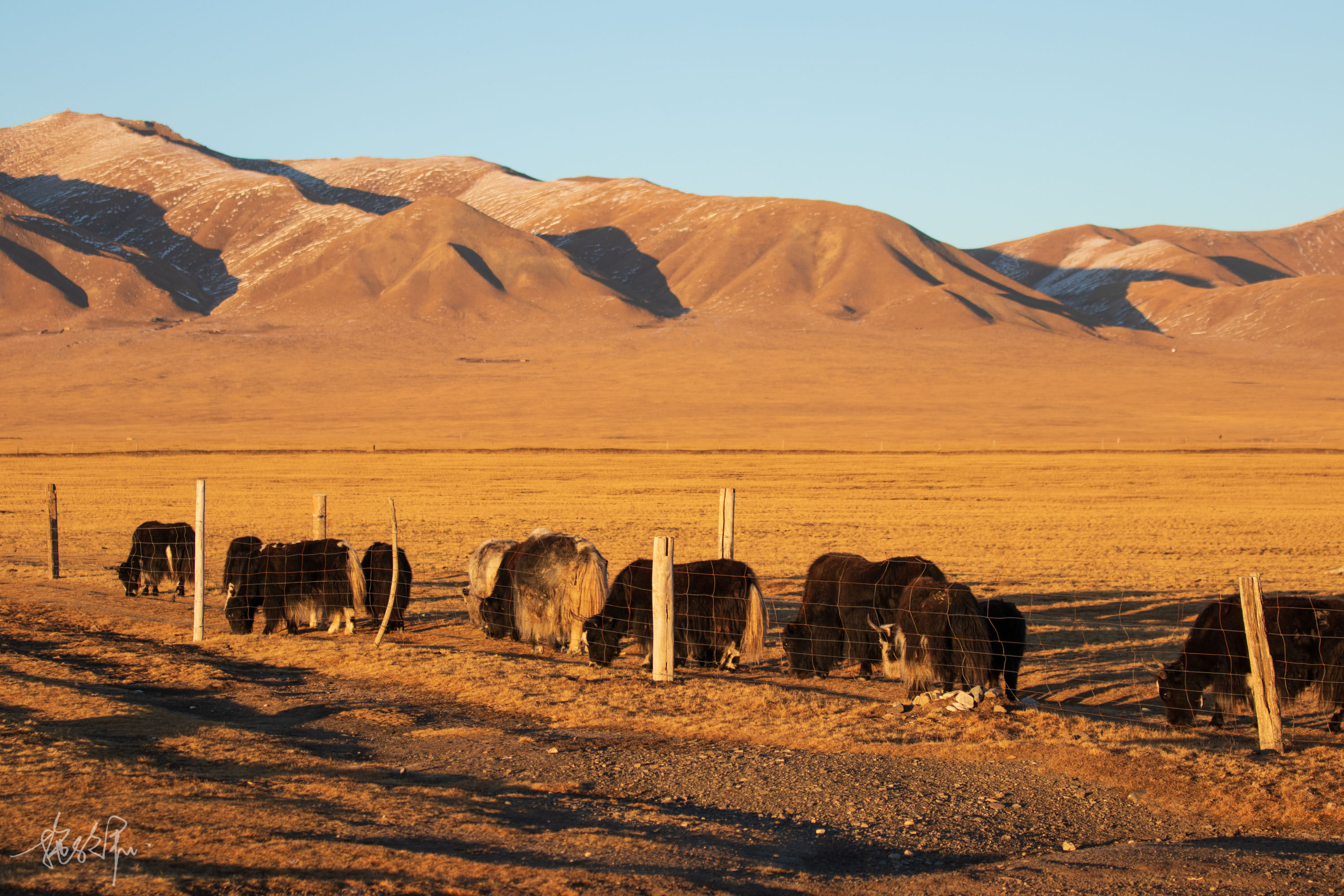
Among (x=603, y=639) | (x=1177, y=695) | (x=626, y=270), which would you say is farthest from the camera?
(x=626, y=270)

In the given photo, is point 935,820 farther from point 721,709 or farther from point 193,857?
point 193,857

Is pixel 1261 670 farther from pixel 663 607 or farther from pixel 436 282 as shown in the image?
pixel 436 282

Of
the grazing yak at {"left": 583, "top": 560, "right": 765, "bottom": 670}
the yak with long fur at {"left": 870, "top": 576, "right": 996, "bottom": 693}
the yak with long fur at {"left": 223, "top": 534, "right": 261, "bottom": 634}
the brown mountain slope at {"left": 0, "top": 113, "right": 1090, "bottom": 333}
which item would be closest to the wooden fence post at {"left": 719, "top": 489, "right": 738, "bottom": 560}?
the grazing yak at {"left": 583, "top": 560, "right": 765, "bottom": 670}

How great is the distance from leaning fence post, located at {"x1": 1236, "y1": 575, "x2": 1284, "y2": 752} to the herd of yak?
31.2 inches

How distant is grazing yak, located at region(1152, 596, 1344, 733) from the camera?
27.4ft

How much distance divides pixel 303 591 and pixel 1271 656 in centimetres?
1020

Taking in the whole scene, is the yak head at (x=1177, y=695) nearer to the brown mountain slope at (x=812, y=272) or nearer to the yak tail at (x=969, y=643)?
the yak tail at (x=969, y=643)

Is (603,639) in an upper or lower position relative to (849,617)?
lower

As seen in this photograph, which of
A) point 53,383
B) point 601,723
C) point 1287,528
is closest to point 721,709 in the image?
point 601,723


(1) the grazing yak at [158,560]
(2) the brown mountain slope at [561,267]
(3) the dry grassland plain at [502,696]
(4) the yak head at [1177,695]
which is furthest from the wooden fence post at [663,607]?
(2) the brown mountain slope at [561,267]

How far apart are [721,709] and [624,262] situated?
17965 centimetres

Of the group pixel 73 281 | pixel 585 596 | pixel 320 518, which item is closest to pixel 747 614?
pixel 585 596

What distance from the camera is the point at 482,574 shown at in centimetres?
1311

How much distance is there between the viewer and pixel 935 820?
20.9ft
